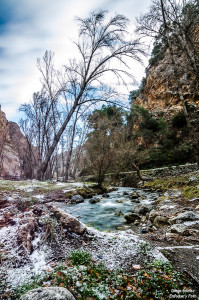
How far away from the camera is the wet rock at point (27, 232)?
73.5 inches

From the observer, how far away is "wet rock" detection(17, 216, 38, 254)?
6.12 feet

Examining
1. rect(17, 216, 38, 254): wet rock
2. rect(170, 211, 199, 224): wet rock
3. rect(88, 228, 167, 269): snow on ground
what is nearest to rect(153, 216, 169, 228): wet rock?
rect(170, 211, 199, 224): wet rock

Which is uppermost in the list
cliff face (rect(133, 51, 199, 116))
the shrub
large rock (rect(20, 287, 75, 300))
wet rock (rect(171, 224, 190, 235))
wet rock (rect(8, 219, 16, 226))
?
cliff face (rect(133, 51, 199, 116))

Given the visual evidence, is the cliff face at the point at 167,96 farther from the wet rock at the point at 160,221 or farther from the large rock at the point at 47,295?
the large rock at the point at 47,295

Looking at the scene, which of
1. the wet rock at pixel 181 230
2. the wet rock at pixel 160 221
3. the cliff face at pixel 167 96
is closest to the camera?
the wet rock at pixel 181 230

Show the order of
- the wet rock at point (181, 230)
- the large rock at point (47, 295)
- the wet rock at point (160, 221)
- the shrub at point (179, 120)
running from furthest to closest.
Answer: the shrub at point (179, 120) → the wet rock at point (160, 221) → the wet rock at point (181, 230) → the large rock at point (47, 295)

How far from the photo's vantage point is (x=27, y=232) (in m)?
2.05

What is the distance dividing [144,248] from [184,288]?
26.8 inches

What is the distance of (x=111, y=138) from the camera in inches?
433

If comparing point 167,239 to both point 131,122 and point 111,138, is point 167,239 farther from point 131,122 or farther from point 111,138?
point 131,122

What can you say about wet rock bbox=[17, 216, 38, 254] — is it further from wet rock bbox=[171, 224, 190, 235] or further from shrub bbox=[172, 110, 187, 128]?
shrub bbox=[172, 110, 187, 128]

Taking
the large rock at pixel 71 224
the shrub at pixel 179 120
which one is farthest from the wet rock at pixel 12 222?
the shrub at pixel 179 120

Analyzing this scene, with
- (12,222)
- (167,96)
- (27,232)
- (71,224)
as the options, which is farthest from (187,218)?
(167,96)

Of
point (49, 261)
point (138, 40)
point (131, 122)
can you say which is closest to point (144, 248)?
point (49, 261)
